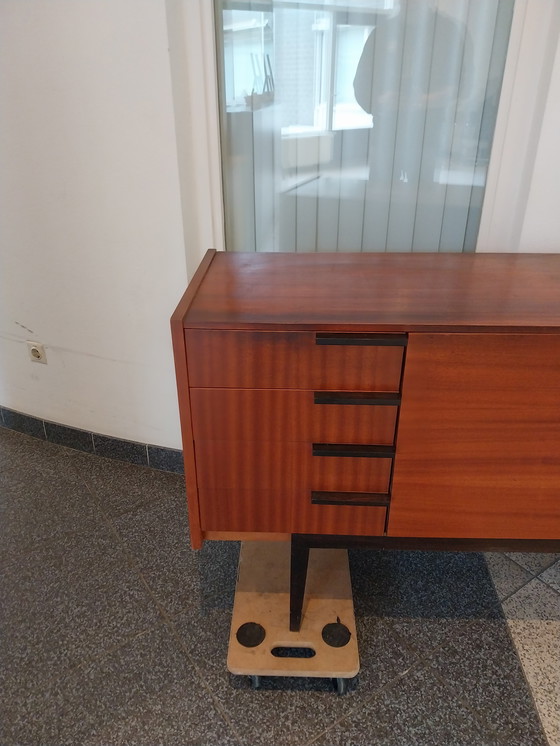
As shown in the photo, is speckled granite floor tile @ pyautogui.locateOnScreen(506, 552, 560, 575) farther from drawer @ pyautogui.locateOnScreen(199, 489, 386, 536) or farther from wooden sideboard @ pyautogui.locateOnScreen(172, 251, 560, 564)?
drawer @ pyautogui.locateOnScreen(199, 489, 386, 536)

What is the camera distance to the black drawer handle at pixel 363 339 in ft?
3.07

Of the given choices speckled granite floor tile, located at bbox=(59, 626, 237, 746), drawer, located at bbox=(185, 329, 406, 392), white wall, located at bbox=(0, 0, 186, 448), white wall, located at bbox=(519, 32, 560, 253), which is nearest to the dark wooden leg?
speckled granite floor tile, located at bbox=(59, 626, 237, 746)

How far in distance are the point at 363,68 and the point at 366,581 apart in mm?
1391

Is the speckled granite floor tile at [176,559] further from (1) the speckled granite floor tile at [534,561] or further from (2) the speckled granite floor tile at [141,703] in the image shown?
(1) the speckled granite floor tile at [534,561]

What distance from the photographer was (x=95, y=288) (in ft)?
5.72

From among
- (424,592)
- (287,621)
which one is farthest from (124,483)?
(424,592)

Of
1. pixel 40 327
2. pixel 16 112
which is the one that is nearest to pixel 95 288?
pixel 40 327

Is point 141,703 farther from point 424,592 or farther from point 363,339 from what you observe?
point 363,339

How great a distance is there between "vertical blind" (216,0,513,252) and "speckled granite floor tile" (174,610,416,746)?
1.09 metres

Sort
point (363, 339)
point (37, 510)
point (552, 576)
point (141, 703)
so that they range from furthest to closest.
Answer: point (37, 510) < point (552, 576) < point (141, 703) < point (363, 339)

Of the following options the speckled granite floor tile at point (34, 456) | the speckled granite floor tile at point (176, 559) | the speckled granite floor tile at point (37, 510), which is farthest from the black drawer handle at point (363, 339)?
the speckled granite floor tile at point (34, 456)

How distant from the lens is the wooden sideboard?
0.95 metres

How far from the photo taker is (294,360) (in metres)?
0.97

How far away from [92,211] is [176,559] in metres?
1.08
